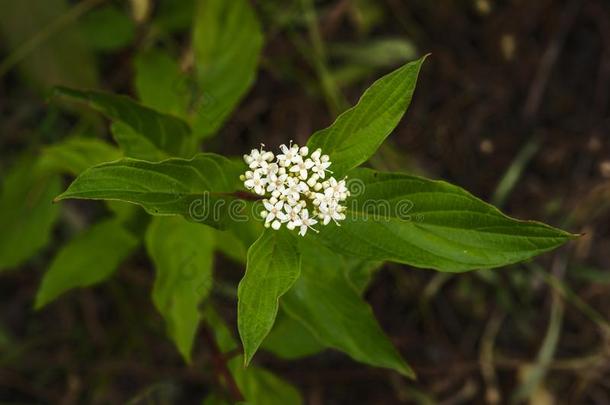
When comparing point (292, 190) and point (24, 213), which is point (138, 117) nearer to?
point (292, 190)

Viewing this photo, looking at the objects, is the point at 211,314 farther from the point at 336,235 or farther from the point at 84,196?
the point at 84,196

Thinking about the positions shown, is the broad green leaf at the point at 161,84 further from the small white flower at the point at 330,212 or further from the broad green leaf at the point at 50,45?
the small white flower at the point at 330,212

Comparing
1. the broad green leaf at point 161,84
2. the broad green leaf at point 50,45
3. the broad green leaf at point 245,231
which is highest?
the broad green leaf at point 50,45

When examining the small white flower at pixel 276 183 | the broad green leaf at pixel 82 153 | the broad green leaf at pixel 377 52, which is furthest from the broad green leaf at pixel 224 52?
the broad green leaf at pixel 377 52

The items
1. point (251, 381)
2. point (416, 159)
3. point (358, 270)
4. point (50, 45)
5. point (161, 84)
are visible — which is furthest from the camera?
point (416, 159)

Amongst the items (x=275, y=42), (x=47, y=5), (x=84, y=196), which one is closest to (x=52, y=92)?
(x=84, y=196)

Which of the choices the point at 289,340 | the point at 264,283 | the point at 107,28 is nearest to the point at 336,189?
the point at 264,283

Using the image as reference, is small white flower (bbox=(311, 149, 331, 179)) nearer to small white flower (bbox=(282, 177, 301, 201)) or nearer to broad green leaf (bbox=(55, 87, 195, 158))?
small white flower (bbox=(282, 177, 301, 201))
